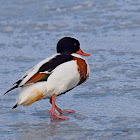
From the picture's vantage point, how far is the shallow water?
4.90m

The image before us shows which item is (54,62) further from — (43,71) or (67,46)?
(67,46)

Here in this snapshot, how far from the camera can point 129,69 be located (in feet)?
23.0

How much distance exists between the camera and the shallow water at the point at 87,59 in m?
4.90

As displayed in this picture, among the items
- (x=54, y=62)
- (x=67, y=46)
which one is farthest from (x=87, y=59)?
(x=54, y=62)

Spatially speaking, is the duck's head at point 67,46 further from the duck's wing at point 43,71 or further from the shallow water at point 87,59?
the shallow water at point 87,59

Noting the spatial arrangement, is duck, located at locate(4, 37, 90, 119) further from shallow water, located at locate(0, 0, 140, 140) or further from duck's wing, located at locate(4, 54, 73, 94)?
shallow water, located at locate(0, 0, 140, 140)

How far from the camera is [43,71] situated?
531 cm

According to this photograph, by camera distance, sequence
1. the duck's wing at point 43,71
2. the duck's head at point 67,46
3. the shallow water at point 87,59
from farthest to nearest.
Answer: the duck's head at point 67,46 → the duck's wing at point 43,71 → the shallow water at point 87,59

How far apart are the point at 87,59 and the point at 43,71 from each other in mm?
2503

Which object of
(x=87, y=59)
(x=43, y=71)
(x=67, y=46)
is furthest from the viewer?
(x=87, y=59)

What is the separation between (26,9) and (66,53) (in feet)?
20.0

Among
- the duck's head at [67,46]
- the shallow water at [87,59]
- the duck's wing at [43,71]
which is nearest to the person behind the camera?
the shallow water at [87,59]

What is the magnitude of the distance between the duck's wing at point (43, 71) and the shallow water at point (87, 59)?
39cm

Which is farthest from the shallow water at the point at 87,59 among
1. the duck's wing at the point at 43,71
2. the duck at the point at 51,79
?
the duck's wing at the point at 43,71
